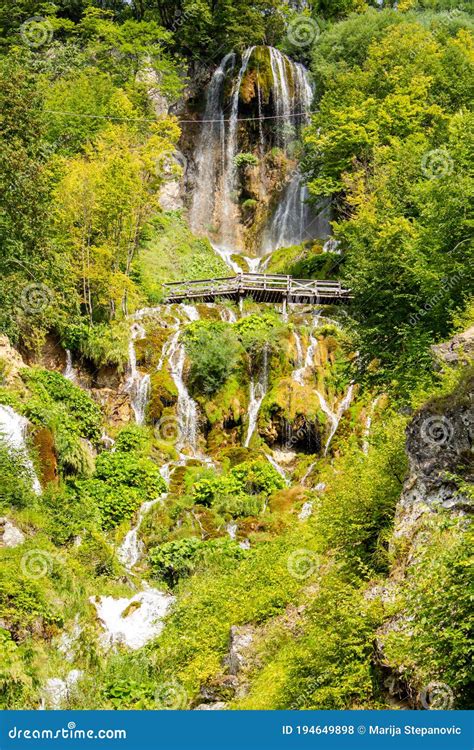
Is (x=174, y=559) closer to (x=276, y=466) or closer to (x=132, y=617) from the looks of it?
(x=132, y=617)

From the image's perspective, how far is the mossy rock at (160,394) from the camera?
21156 mm

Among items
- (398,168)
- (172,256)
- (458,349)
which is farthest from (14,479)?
(172,256)

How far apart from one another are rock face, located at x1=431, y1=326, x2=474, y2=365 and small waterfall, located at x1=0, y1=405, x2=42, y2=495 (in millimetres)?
9378

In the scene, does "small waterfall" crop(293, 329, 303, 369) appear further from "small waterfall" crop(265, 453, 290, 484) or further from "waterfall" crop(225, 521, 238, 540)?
"waterfall" crop(225, 521, 238, 540)

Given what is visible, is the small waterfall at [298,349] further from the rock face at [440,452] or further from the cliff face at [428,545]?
the rock face at [440,452]

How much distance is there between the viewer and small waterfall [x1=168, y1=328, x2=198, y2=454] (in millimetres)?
20984

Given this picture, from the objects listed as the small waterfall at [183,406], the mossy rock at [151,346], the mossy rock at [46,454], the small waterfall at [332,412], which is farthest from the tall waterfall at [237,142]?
the mossy rock at [46,454]

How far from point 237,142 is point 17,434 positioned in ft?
83.2

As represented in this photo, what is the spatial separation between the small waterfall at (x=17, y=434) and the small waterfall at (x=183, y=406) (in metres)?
5.49

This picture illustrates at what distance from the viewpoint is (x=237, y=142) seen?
37.3 metres

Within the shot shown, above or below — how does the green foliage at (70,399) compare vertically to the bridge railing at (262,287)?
below

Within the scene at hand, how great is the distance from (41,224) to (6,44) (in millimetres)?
22072

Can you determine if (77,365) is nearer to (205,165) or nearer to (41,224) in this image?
(41,224)

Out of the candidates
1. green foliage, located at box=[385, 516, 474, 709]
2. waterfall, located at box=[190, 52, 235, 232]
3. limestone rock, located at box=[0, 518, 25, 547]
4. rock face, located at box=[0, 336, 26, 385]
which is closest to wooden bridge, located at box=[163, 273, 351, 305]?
rock face, located at box=[0, 336, 26, 385]
